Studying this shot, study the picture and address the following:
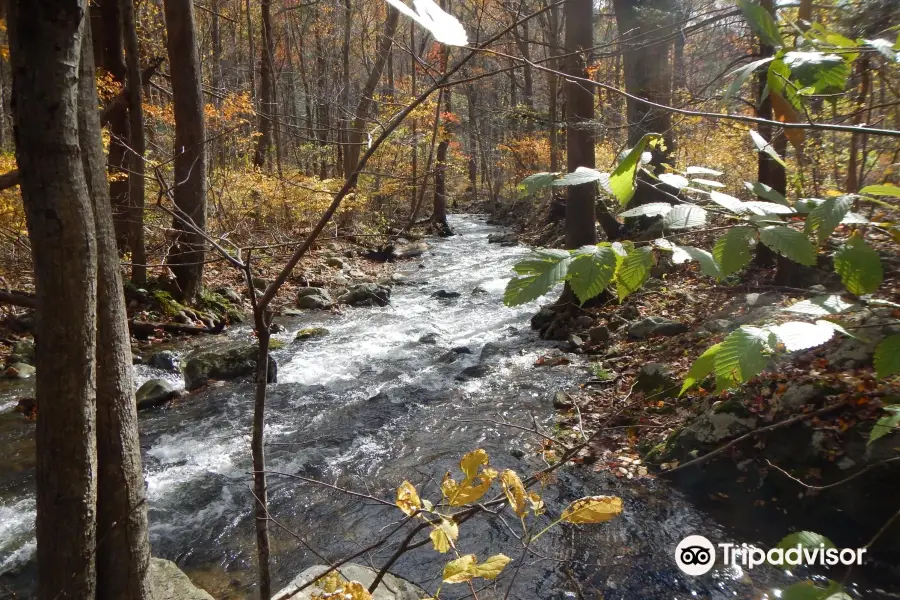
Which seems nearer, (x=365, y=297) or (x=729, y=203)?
(x=729, y=203)

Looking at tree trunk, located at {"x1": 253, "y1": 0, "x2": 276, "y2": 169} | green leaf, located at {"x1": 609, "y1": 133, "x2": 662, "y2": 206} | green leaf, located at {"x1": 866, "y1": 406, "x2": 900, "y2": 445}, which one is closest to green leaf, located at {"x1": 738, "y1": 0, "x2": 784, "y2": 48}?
green leaf, located at {"x1": 609, "y1": 133, "x2": 662, "y2": 206}

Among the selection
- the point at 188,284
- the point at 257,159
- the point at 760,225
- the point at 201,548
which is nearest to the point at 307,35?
the point at 257,159

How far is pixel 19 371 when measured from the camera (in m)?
7.26

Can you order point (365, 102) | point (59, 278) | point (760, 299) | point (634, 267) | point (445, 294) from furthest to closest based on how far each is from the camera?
point (445, 294)
point (760, 299)
point (365, 102)
point (59, 278)
point (634, 267)

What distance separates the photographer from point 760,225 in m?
1.04

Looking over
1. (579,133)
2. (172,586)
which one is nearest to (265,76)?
(579,133)

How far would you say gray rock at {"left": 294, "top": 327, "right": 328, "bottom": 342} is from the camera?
952cm

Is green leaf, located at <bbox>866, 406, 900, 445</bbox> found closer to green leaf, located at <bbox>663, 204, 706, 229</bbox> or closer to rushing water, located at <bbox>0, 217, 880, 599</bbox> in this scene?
green leaf, located at <bbox>663, 204, 706, 229</bbox>

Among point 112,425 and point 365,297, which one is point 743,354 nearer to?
point 112,425

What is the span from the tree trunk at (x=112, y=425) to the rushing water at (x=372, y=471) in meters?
1.24

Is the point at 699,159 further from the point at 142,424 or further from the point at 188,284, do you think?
the point at 142,424

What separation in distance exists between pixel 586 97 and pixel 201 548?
25.8 feet

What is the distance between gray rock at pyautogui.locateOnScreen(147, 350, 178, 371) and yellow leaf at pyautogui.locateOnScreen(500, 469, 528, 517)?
7748mm

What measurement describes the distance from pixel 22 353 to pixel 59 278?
7.94m
